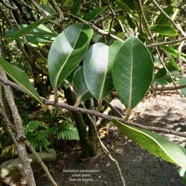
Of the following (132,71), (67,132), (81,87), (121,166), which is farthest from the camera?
(67,132)

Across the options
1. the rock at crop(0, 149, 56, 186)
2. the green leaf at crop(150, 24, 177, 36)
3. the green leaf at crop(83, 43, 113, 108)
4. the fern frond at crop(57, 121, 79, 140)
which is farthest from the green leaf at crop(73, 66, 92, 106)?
the fern frond at crop(57, 121, 79, 140)

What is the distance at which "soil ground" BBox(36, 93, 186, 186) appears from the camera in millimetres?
2461

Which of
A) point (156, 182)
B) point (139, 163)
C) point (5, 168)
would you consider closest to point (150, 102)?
point (139, 163)

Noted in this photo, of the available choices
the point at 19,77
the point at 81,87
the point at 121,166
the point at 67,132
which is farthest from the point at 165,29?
the point at 67,132

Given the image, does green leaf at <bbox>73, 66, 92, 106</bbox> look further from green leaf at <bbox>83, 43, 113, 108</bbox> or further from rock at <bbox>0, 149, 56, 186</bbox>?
rock at <bbox>0, 149, 56, 186</bbox>

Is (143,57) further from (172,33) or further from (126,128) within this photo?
(172,33)

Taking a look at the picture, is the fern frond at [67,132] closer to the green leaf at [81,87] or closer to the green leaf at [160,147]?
the green leaf at [81,87]

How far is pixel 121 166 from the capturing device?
265 cm

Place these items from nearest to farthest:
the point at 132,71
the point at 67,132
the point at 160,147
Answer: the point at 160,147 → the point at 132,71 → the point at 67,132

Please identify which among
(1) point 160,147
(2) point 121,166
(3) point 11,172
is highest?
(1) point 160,147

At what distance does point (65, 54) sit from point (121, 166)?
2366mm

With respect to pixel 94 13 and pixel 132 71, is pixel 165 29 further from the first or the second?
pixel 132 71

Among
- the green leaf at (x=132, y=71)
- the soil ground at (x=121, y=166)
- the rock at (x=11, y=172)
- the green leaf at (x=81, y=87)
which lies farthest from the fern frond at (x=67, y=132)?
the green leaf at (x=132, y=71)

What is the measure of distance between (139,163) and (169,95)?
1.81 m
